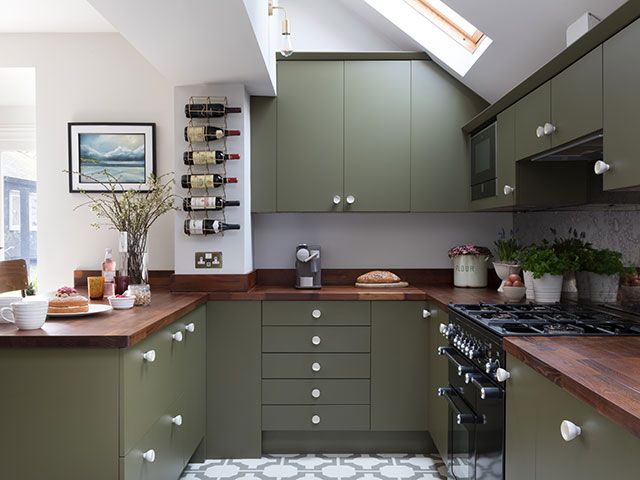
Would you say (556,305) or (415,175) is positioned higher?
(415,175)

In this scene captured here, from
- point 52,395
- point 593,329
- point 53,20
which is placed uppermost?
point 53,20

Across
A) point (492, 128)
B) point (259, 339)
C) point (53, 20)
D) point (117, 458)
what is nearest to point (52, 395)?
point (117, 458)

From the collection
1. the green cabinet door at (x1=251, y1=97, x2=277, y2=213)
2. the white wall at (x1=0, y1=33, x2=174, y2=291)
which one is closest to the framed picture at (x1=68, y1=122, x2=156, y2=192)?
the white wall at (x1=0, y1=33, x2=174, y2=291)

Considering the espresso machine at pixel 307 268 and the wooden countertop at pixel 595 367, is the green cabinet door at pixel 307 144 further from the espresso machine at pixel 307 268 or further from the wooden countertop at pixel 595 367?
the wooden countertop at pixel 595 367

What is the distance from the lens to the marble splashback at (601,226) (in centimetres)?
240

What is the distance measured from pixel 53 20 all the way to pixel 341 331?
258 cm

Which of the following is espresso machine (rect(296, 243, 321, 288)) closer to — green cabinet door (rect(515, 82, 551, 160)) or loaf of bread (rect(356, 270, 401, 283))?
loaf of bread (rect(356, 270, 401, 283))

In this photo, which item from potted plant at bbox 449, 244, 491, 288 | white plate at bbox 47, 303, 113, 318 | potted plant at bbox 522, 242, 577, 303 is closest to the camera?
white plate at bbox 47, 303, 113, 318

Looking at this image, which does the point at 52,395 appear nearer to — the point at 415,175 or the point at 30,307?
the point at 30,307

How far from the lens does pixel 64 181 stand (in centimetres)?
363

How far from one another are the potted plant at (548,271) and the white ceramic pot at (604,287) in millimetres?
108

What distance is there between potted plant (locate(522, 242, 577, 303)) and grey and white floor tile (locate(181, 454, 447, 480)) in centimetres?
107

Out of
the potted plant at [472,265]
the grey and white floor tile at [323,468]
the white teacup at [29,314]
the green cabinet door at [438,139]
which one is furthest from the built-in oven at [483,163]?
the white teacup at [29,314]

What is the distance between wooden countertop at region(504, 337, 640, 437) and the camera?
3.56ft
